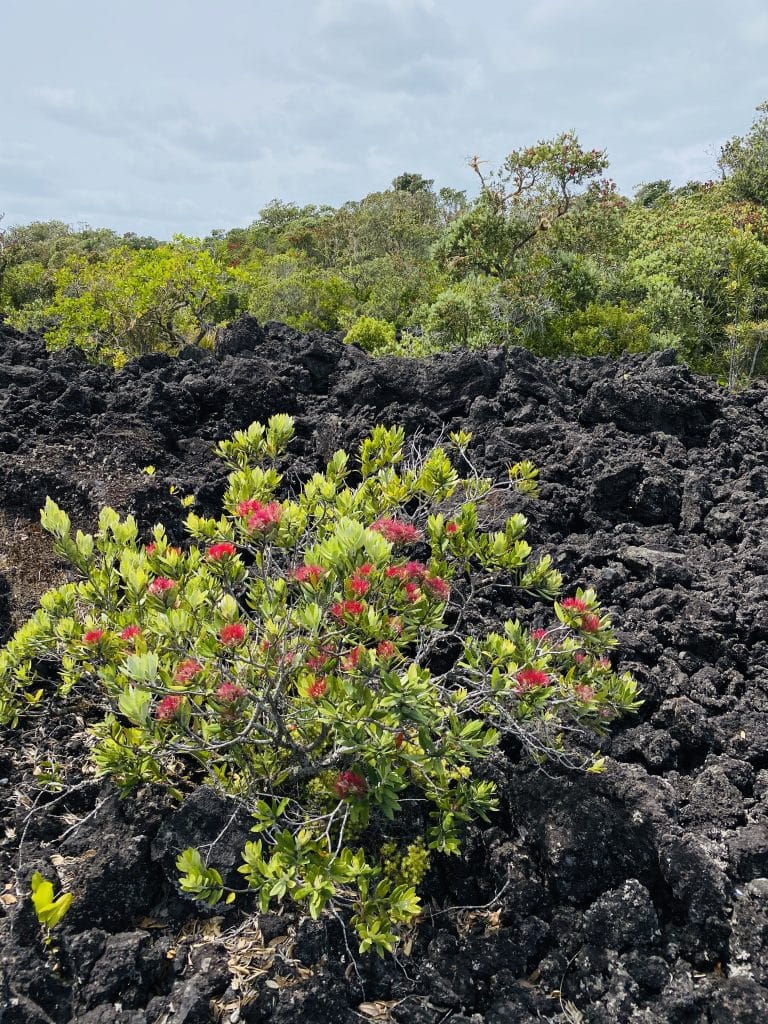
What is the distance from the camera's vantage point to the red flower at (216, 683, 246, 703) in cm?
245

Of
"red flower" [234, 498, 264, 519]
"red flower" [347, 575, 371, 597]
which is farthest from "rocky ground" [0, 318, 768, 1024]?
"red flower" [234, 498, 264, 519]

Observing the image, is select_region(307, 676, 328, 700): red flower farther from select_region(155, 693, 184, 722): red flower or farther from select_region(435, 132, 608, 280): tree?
select_region(435, 132, 608, 280): tree

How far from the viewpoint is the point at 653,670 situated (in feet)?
12.5

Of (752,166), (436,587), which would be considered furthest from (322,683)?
(752,166)

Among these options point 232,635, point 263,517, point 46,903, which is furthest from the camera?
point 263,517

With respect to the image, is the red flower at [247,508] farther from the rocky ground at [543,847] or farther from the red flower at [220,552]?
the rocky ground at [543,847]

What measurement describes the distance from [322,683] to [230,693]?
32 cm

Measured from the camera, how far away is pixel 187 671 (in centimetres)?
254

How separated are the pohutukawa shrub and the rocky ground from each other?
18 centimetres

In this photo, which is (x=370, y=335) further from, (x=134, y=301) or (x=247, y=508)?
(x=247, y=508)

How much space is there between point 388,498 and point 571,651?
1075mm

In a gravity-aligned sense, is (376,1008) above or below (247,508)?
below

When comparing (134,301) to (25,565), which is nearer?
(25,565)

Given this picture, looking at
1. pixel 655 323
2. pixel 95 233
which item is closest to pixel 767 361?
pixel 655 323
